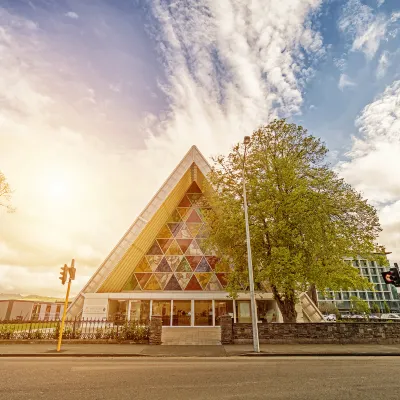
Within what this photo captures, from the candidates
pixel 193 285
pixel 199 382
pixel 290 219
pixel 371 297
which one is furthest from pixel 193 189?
pixel 371 297

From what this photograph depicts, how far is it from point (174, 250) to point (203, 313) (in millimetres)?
5847

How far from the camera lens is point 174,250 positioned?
24625 millimetres

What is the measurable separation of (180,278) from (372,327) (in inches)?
552

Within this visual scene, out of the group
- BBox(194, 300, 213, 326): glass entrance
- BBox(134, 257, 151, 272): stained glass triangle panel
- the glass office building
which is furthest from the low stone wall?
the glass office building

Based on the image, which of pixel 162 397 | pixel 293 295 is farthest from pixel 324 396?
pixel 293 295

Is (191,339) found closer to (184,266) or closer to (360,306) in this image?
(184,266)

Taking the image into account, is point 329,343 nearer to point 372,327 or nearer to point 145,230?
point 372,327

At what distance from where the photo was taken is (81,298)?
20.3 meters

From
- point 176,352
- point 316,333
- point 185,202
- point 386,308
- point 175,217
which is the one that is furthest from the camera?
point 386,308

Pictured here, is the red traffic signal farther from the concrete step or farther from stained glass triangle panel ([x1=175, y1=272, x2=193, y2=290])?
stained glass triangle panel ([x1=175, y1=272, x2=193, y2=290])

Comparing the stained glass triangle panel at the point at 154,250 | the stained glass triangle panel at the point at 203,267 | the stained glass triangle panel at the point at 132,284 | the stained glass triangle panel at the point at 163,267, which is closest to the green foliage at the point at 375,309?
the stained glass triangle panel at the point at 203,267

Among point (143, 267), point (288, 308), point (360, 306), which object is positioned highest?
point (143, 267)

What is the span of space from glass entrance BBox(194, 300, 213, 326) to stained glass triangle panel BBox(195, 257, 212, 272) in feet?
8.47

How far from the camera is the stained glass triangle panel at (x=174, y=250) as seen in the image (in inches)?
963
